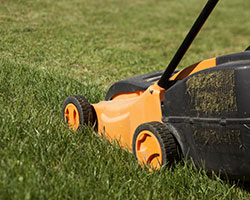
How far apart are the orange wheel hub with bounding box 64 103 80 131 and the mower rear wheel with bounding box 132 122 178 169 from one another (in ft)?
2.25

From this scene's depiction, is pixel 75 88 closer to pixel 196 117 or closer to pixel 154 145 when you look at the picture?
pixel 154 145

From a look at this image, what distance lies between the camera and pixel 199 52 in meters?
7.61

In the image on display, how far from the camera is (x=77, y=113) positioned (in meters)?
2.87

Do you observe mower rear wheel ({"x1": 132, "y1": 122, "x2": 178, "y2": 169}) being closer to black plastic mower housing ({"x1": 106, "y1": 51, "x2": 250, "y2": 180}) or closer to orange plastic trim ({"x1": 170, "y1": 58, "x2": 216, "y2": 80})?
black plastic mower housing ({"x1": 106, "y1": 51, "x2": 250, "y2": 180})

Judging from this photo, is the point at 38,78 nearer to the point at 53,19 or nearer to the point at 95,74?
the point at 95,74

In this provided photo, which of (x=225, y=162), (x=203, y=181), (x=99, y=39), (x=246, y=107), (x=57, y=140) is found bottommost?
(x=203, y=181)

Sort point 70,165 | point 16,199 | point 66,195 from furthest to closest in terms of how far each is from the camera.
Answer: point 70,165 → point 66,195 → point 16,199

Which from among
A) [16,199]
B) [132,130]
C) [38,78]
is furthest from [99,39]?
[16,199]

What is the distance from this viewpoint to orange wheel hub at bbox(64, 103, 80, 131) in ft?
9.48

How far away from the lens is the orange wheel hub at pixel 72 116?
114 inches

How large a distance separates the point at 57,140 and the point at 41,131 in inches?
4.5

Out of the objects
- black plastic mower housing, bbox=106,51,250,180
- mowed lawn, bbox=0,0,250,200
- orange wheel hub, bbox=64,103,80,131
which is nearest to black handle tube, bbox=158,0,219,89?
black plastic mower housing, bbox=106,51,250,180

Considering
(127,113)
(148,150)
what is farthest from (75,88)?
(148,150)

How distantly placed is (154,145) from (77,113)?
2.76 feet
